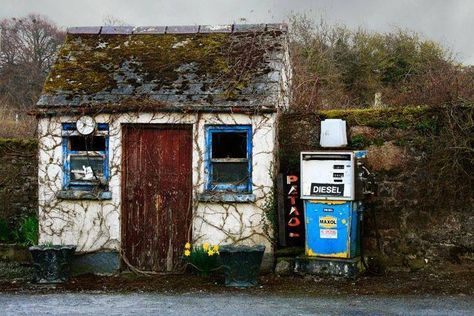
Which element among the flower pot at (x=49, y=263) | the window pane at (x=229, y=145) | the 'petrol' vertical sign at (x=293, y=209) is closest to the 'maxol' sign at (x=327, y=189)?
the 'petrol' vertical sign at (x=293, y=209)

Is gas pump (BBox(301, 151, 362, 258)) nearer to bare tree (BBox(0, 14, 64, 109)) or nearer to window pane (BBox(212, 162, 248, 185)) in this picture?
window pane (BBox(212, 162, 248, 185))

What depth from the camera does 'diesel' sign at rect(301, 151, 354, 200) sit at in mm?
10195

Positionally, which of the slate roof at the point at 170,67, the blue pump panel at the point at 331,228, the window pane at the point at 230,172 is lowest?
the blue pump panel at the point at 331,228

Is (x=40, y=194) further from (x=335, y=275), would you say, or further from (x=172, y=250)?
(x=335, y=275)

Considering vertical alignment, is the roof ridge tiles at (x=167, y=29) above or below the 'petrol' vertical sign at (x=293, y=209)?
above

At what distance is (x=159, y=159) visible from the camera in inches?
441

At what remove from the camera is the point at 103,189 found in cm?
1134

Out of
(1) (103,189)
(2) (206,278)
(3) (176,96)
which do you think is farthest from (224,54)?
(2) (206,278)

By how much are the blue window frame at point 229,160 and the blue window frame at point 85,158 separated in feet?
5.89

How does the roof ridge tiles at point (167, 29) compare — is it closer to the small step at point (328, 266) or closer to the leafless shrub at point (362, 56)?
the small step at point (328, 266)

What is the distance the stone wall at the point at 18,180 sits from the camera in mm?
14180

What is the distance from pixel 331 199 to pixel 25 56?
3322cm

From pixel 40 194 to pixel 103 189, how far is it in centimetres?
115

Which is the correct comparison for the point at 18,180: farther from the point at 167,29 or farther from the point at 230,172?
Answer: the point at 230,172
